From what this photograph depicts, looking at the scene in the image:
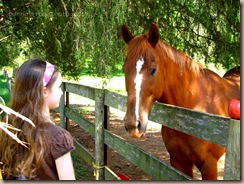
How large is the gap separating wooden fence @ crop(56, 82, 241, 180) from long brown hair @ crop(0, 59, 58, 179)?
98cm

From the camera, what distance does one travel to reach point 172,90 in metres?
3.40

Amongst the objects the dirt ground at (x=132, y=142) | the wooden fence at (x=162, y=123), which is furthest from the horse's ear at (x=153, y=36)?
the dirt ground at (x=132, y=142)

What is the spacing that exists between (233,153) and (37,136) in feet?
3.43

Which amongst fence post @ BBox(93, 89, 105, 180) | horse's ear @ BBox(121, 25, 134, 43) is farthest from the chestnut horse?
fence post @ BBox(93, 89, 105, 180)

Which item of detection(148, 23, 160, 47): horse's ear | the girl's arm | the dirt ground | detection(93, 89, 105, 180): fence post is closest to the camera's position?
the girl's arm

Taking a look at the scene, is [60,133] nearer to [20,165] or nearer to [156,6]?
[20,165]

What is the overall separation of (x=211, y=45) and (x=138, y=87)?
307cm

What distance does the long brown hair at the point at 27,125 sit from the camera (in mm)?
1930

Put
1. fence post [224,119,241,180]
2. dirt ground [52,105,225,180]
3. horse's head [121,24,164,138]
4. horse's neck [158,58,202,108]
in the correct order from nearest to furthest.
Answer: fence post [224,119,241,180]
horse's head [121,24,164,138]
horse's neck [158,58,202,108]
dirt ground [52,105,225,180]

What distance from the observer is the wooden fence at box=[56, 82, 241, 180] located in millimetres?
1783

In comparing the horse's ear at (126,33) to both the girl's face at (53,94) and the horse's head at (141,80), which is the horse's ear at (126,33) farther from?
the girl's face at (53,94)

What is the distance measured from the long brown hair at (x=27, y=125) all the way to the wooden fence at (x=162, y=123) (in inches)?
38.5

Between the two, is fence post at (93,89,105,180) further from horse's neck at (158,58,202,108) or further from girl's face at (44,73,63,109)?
girl's face at (44,73,63,109)

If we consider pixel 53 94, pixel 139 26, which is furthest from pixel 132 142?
pixel 53 94
